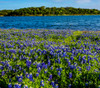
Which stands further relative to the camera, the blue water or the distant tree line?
the distant tree line

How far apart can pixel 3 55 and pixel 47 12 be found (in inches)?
6698

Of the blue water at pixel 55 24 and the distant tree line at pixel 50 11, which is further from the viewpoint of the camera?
the distant tree line at pixel 50 11

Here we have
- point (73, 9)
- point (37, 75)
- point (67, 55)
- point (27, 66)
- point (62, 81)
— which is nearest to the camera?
point (37, 75)

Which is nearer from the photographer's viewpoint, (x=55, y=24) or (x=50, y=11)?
(x=55, y=24)

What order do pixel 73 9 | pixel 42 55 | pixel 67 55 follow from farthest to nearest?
pixel 73 9
pixel 42 55
pixel 67 55

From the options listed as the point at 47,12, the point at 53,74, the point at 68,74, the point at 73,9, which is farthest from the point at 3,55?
the point at 73,9

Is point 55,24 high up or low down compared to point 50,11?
down

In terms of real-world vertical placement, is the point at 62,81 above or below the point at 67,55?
below

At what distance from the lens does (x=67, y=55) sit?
5.76 metres

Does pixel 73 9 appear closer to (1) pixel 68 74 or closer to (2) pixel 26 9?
(2) pixel 26 9

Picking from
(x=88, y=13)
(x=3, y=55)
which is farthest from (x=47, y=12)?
(x=3, y=55)

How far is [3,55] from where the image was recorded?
21.1 feet

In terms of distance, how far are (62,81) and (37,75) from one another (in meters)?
0.83

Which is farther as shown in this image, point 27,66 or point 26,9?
point 26,9
